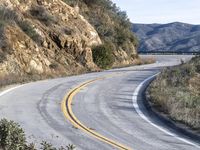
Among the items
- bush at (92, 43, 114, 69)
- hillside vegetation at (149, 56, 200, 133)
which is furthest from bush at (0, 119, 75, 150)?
bush at (92, 43, 114, 69)

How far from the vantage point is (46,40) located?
33.0 m

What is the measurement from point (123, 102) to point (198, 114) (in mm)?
4138

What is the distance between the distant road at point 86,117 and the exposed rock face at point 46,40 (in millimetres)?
5459

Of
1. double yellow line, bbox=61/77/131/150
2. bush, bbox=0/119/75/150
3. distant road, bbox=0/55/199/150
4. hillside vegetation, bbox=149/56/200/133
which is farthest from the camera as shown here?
hillside vegetation, bbox=149/56/200/133

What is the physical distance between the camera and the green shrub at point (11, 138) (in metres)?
9.81

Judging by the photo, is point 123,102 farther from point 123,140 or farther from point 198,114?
point 123,140

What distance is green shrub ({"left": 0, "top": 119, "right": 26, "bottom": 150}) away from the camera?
9.81m

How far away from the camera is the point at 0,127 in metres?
10.3

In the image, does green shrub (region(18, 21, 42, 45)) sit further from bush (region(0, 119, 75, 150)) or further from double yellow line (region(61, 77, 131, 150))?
bush (region(0, 119, 75, 150))

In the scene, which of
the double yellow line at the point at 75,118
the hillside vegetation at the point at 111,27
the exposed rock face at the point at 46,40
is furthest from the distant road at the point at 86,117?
the hillside vegetation at the point at 111,27

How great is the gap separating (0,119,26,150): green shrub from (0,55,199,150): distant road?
1.84 m

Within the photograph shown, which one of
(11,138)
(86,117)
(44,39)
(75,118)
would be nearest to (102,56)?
(44,39)

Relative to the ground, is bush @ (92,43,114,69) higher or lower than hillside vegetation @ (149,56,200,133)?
higher

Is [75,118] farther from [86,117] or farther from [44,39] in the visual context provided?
[44,39]
